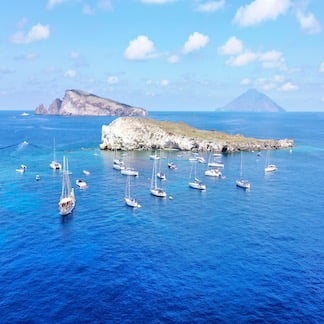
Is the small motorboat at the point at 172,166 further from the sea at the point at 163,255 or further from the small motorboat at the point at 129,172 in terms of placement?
the sea at the point at 163,255

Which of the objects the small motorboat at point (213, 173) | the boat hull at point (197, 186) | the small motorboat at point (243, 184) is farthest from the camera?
the small motorboat at point (213, 173)

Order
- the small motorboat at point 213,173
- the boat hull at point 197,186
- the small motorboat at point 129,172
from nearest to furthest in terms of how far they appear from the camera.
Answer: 1. the boat hull at point 197,186
2. the small motorboat at point 129,172
3. the small motorboat at point 213,173

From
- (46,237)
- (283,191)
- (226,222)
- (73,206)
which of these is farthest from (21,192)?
(283,191)

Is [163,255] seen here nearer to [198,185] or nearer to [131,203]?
[131,203]

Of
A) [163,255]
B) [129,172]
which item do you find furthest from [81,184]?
[163,255]

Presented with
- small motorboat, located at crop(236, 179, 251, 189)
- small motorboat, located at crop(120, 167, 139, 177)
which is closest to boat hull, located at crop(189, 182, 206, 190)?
small motorboat, located at crop(236, 179, 251, 189)

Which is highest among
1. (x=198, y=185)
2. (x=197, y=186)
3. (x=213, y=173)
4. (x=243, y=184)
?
(x=213, y=173)

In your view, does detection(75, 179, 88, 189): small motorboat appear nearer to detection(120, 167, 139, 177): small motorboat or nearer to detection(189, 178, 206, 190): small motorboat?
detection(120, 167, 139, 177): small motorboat

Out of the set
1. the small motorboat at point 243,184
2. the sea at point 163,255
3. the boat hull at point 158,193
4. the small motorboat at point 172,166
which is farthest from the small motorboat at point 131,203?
the small motorboat at point 172,166
